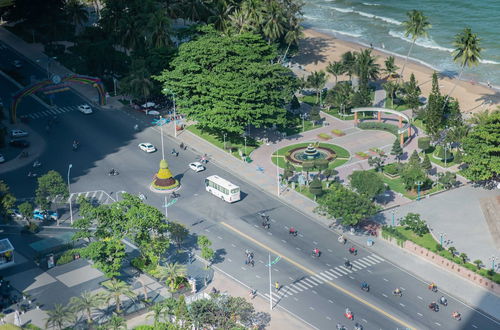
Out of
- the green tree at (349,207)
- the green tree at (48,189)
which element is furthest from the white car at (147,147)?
the green tree at (349,207)

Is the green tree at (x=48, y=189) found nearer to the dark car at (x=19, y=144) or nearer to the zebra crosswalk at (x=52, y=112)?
the dark car at (x=19, y=144)

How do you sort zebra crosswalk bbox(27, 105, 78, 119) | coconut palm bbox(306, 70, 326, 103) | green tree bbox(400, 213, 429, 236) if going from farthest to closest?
1. coconut palm bbox(306, 70, 326, 103)
2. zebra crosswalk bbox(27, 105, 78, 119)
3. green tree bbox(400, 213, 429, 236)

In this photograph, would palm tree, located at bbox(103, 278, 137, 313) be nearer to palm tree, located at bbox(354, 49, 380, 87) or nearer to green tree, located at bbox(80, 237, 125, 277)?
green tree, located at bbox(80, 237, 125, 277)

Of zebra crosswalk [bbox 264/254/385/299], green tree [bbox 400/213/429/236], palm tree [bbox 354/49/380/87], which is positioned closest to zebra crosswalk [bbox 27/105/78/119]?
palm tree [bbox 354/49/380/87]

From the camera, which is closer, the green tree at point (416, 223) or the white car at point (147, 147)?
the green tree at point (416, 223)

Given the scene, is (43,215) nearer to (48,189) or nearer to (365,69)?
(48,189)
